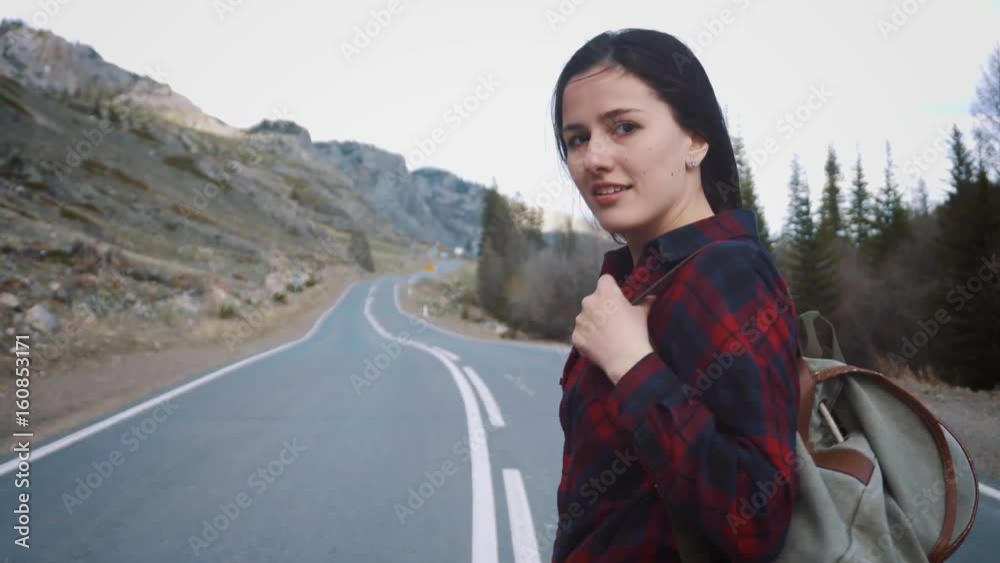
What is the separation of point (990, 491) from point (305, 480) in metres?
5.41

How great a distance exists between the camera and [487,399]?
9.41 meters

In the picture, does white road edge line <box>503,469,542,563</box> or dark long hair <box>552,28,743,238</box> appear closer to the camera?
dark long hair <box>552,28,743,238</box>

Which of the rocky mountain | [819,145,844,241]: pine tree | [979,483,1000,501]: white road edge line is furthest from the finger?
[819,145,844,241]: pine tree

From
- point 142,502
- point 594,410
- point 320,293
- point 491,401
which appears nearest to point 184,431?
point 142,502

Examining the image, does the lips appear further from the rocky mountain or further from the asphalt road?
the rocky mountain

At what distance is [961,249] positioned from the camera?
1037 inches

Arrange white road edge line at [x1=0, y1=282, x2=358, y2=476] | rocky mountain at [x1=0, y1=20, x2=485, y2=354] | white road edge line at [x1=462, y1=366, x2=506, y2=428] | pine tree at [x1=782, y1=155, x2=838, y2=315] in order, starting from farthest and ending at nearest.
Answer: pine tree at [x1=782, y1=155, x2=838, y2=315] → rocky mountain at [x1=0, y1=20, x2=485, y2=354] → white road edge line at [x1=462, y1=366, x2=506, y2=428] → white road edge line at [x1=0, y1=282, x2=358, y2=476]

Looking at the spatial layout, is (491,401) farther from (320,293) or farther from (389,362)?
(320,293)

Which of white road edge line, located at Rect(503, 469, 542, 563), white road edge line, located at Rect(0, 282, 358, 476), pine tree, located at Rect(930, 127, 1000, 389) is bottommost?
white road edge line, located at Rect(0, 282, 358, 476)

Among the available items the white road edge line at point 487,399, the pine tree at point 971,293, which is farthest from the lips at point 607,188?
the pine tree at point 971,293

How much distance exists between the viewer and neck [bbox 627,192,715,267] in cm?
136

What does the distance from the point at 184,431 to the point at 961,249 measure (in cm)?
2972

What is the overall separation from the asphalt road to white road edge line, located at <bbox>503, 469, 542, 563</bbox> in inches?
0.6

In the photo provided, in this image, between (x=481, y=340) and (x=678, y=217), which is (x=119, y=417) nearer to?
(x=678, y=217)
